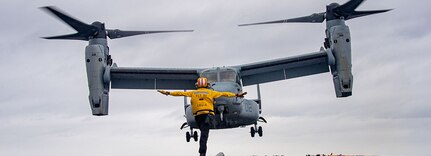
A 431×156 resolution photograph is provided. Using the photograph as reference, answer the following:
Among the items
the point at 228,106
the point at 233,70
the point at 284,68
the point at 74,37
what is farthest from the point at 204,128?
the point at 74,37

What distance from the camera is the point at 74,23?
25.3 meters

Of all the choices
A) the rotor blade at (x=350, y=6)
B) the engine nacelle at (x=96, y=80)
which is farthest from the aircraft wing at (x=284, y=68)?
the engine nacelle at (x=96, y=80)

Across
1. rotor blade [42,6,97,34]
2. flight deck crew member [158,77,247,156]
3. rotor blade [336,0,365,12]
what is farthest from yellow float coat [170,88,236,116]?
rotor blade [336,0,365,12]

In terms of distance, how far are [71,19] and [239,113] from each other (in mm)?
9815

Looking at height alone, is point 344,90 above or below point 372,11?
below

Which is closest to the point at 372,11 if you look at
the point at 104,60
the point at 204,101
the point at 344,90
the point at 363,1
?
the point at 363,1

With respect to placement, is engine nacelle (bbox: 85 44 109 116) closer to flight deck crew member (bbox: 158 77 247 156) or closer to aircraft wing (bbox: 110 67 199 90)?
aircraft wing (bbox: 110 67 199 90)

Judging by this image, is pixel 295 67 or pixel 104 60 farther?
pixel 295 67

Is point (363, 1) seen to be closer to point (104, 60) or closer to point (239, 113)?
point (239, 113)

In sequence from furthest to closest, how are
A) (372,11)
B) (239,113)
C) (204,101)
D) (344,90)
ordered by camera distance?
(372,11)
(344,90)
(239,113)
(204,101)

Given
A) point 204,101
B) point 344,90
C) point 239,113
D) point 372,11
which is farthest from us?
point 372,11

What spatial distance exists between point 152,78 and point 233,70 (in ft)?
20.9

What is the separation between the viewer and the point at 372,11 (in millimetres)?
25438

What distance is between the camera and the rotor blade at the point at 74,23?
23.8 metres
